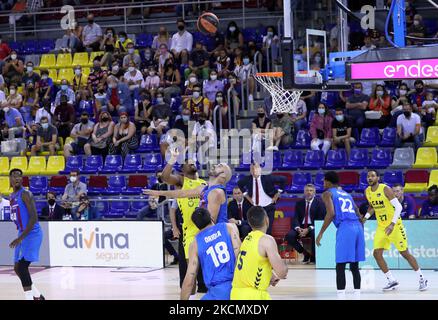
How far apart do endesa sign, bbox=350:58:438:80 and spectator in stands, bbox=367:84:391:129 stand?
9.93m

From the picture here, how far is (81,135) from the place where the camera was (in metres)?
22.8

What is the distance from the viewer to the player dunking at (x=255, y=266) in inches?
348

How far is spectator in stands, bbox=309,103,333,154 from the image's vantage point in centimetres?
2006

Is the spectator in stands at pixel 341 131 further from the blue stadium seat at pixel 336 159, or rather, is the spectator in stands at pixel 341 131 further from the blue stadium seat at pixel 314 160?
the blue stadium seat at pixel 314 160

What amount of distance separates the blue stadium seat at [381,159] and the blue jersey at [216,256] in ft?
35.7

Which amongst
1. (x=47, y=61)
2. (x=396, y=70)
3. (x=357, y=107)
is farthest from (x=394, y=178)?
(x=47, y=61)

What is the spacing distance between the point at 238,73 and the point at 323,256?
693cm

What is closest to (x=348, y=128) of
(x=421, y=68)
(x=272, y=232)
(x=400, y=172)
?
(x=400, y=172)

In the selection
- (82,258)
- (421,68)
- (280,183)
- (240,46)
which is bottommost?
(82,258)

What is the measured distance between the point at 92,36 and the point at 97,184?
6062mm

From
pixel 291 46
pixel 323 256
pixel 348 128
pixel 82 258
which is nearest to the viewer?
pixel 291 46
